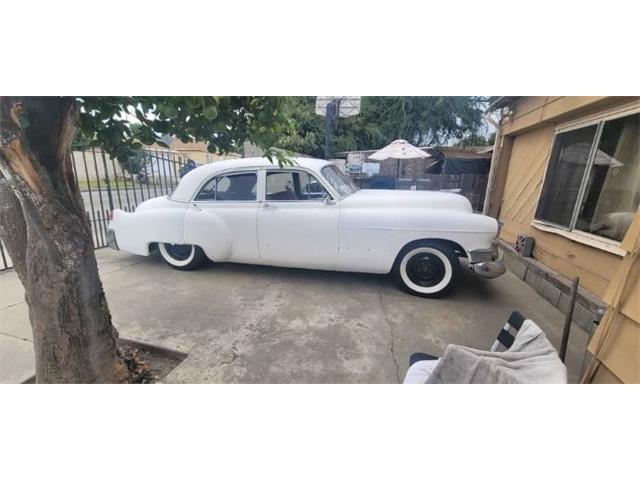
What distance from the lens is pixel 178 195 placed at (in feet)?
12.8

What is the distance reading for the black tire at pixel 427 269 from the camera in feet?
10.6

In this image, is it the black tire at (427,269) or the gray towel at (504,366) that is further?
the black tire at (427,269)

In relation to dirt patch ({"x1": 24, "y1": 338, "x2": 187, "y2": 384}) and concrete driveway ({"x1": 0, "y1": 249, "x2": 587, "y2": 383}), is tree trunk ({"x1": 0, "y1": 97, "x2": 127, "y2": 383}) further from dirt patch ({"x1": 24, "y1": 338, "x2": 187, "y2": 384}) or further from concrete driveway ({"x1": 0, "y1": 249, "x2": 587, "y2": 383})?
concrete driveway ({"x1": 0, "y1": 249, "x2": 587, "y2": 383})

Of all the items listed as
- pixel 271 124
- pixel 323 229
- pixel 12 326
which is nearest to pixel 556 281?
pixel 323 229

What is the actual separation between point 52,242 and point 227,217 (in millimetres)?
2183

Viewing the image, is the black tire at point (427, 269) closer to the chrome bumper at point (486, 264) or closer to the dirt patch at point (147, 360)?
the chrome bumper at point (486, 264)

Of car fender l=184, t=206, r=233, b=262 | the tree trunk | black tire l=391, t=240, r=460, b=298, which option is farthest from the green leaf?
black tire l=391, t=240, r=460, b=298

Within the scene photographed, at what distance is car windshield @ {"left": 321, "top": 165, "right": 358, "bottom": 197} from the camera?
11.8 feet

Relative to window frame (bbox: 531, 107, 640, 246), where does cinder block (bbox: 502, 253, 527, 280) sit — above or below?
below

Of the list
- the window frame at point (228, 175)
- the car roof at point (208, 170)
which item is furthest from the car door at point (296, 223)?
the car roof at point (208, 170)

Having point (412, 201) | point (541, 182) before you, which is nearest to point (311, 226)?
point (412, 201)

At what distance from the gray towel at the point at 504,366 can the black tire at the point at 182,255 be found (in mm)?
3506

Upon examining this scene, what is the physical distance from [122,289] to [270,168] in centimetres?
235

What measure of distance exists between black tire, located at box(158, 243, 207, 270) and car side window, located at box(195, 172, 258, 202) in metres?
0.75
